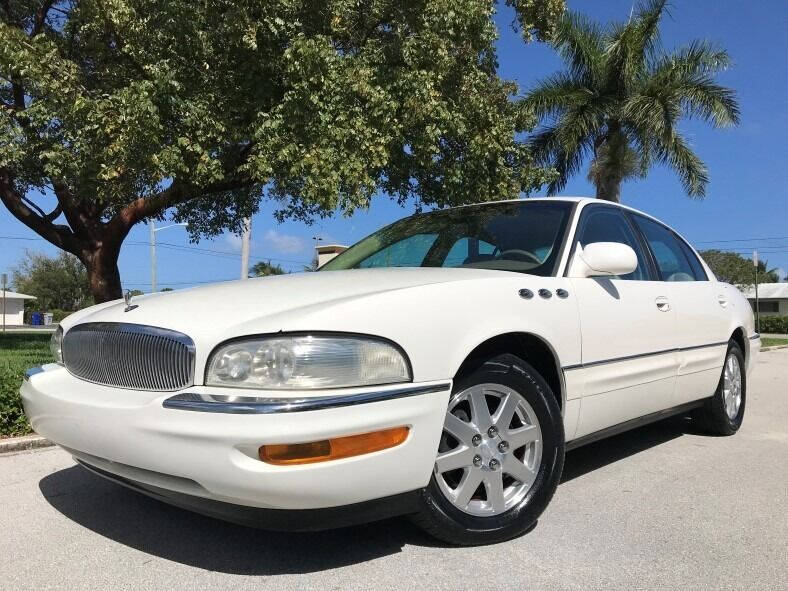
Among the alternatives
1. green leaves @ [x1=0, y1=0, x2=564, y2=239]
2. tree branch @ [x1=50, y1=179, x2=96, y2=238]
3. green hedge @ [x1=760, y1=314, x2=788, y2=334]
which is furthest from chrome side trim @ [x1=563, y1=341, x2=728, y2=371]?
green hedge @ [x1=760, y1=314, x2=788, y2=334]

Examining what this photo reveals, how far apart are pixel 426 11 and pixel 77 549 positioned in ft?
27.8

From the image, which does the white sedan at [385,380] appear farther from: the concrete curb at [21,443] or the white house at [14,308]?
the white house at [14,308]

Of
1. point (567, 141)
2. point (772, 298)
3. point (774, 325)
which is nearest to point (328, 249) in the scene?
point (567, 141)

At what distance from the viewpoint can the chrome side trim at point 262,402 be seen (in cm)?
226

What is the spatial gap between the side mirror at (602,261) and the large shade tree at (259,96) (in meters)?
5.59

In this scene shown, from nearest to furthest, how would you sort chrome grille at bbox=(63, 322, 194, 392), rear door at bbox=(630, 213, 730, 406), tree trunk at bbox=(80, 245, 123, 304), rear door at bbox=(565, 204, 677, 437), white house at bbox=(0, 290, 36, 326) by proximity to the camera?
chrome grille at bbox=(63, 322, 194, 392) < rear door at bbox=(565, 204, 677, 437) < rear door at bbox=(630, 213, 730, 406) < tree trunk at bbox=(80, 245, 123, 304) < white house at bbox=(0, 290, 36, 326)

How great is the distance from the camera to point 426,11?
945cm

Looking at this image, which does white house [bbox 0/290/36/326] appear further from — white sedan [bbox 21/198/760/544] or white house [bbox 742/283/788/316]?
white house [bbox 742/283/788/316]

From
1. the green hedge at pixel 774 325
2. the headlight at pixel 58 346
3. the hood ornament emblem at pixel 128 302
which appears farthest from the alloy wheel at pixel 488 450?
the green hedge at pixel 774 325

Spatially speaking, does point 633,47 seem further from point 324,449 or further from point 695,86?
point 324,449

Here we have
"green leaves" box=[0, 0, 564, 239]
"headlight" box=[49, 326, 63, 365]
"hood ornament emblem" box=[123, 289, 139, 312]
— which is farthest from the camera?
"green leaves" box=[0, 0, 564, 239]

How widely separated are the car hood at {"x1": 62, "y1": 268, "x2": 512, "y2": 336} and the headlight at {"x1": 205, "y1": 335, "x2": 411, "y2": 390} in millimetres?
81

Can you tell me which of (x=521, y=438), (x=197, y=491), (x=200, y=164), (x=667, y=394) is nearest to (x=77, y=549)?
(x=197, y=491)

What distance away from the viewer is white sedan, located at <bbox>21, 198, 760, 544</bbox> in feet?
7.60
